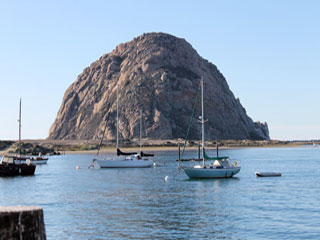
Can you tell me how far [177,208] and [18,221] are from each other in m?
31.3

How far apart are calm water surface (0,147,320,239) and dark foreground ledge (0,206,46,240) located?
19.4 meters

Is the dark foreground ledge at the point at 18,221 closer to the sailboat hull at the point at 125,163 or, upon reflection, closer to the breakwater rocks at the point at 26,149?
the sailboat hull at the point at 125,163

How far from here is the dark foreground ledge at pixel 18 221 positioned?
766 cm

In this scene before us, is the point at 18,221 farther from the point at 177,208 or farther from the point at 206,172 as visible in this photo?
the point at 206,172

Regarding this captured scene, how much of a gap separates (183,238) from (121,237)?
11.8 ft

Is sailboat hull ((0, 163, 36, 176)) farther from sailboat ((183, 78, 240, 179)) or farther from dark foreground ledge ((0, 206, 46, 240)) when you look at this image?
dark foreground ledge ((0, 206, 46, 240))

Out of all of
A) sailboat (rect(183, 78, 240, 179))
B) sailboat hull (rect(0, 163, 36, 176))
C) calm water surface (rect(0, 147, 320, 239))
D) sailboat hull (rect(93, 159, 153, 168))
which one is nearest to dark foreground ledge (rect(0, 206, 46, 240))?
calm water surface (rect(0, 147, 320, 239))

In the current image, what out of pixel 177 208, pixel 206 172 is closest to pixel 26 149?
pixel 206 172

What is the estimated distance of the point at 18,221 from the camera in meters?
7.71

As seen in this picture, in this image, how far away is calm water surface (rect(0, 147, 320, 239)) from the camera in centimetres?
2822

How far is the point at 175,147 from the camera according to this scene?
7608 inches

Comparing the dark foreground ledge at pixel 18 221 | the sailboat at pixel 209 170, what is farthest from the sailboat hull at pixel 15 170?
the dark foreground ledge at pixel 18 221

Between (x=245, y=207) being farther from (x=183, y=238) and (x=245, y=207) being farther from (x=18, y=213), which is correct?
(x=18, y=213)

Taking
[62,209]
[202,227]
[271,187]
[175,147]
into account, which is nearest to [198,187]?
[271,187]
